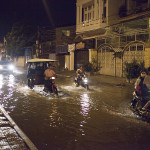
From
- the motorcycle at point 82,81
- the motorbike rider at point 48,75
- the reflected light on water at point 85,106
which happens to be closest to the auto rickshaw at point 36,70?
the motorcycle at point 82,81

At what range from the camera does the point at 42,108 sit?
402 inches

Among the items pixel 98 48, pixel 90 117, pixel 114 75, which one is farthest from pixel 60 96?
pixel 98 48

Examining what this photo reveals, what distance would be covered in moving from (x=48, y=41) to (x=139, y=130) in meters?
36.5

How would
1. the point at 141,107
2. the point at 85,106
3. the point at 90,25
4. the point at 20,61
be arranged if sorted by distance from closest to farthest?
the point at 141,107
the point at 85,106
the point at 90,25
the point at 20,61

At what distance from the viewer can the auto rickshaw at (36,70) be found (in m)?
16.1

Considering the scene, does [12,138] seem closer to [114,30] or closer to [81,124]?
[81,124]

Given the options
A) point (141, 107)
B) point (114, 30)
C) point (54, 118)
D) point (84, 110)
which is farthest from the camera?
point (114, 30)

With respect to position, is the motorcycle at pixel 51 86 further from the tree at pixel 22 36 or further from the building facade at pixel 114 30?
the tree at pixel 22 36

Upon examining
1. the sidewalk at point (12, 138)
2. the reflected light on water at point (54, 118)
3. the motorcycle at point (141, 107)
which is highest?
the motorcycle at point (141, 107)

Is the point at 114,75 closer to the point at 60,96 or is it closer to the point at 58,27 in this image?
the point at 60,96

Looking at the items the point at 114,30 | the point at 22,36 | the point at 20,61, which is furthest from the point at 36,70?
the point at 20,61

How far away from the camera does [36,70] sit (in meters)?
16.9

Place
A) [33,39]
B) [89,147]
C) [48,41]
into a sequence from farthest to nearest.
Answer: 1. [33,39]
2. [48,41]
3. [89,147]

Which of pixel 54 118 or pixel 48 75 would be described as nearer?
pixel 54 118
